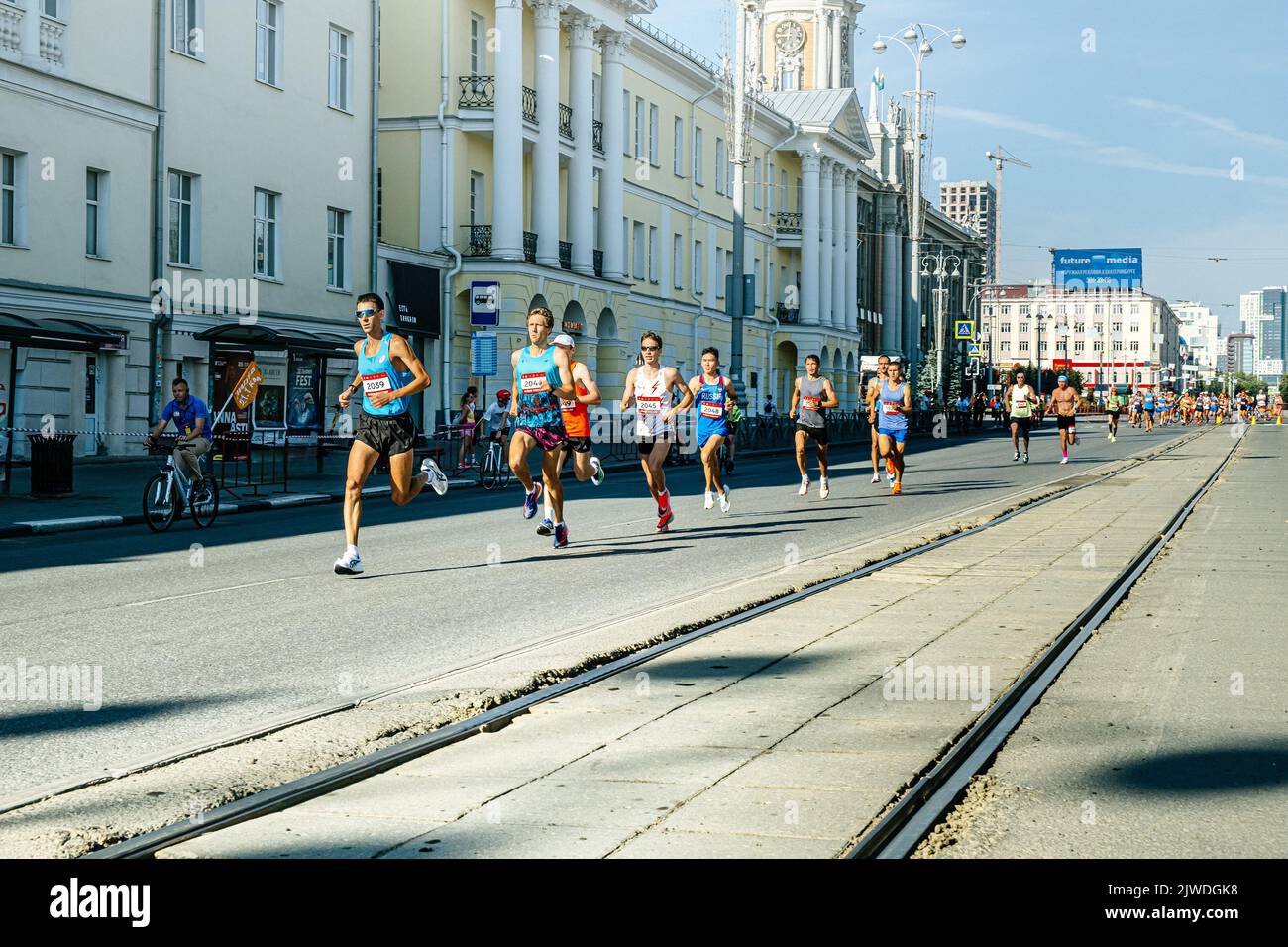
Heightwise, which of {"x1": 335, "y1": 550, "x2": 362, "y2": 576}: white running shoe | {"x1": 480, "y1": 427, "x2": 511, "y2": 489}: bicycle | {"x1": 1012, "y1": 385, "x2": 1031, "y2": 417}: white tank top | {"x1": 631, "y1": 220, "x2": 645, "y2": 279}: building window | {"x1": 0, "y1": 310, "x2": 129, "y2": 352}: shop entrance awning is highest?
{"x1": 631, "y1": 220, "x2": 645, "y2": 279}: building window

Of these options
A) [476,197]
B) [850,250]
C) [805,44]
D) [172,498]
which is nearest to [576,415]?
[172,498]

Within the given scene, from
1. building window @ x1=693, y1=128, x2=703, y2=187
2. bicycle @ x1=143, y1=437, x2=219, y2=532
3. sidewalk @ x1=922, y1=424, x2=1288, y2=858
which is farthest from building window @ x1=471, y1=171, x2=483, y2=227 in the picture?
sidewalk @ x1=922, y1=424, x2=1288, y2=858

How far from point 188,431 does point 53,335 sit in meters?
6.03

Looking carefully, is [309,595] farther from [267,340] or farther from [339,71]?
[339,71]

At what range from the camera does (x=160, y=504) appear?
57.2 feet

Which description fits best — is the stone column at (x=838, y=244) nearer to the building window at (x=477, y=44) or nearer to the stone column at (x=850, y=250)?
the stone column at (x=850, y=250)

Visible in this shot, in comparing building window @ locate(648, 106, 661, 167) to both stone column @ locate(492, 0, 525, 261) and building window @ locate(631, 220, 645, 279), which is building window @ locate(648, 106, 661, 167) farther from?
stone column @ locate(492, 0, 525, 261)

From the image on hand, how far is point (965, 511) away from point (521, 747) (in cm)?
1437

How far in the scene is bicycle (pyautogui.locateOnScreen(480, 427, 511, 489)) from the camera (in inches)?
1067

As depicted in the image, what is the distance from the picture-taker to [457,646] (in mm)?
8836

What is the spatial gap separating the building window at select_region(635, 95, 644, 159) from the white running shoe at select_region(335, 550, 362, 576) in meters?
44.2

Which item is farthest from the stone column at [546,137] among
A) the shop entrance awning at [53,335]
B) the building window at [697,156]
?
the shop entrance awning at [53,335]

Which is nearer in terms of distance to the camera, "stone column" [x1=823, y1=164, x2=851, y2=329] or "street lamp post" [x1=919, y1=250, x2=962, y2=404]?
"stone column" [x1=823, y1=164, x2=851, y2=329]
